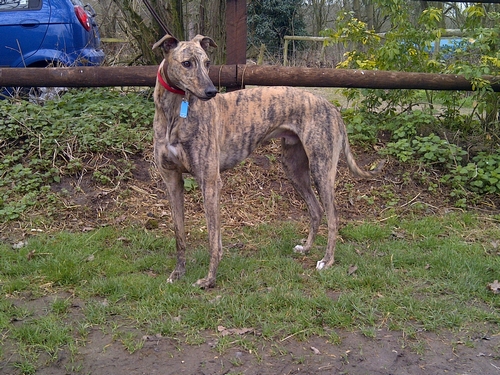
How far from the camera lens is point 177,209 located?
186 inches

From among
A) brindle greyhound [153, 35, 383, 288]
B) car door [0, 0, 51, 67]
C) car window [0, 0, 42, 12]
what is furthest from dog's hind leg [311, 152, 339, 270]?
car window [0, 0, 42, 12]

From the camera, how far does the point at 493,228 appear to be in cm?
590

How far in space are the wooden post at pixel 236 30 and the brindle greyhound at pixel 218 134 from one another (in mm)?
1978

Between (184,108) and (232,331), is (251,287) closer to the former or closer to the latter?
(232,331)

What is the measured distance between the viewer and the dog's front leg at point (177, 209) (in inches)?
182

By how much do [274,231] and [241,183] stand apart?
1078mm

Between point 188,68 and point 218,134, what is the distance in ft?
2.34

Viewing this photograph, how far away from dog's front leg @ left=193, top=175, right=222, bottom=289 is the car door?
4.92 metres

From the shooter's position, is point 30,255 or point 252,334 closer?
point 252,334

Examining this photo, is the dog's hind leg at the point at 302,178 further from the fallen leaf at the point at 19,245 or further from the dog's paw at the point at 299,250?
the fallen leaf at the point at 19,245

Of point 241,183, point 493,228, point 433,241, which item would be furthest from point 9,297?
point 493,228

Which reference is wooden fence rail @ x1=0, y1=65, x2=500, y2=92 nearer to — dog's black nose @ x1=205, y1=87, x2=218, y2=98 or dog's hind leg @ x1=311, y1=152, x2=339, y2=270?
dog's hind leg @ x1=311, y1=152, x2=339, y2=270

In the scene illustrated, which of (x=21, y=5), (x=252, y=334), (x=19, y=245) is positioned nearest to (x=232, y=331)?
(x=252, y=334)

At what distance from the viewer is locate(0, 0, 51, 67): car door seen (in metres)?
7.98
